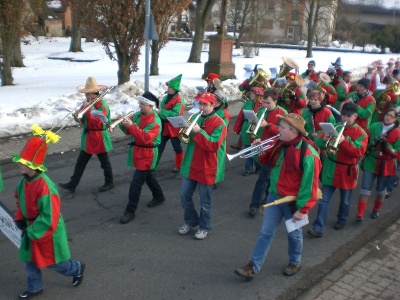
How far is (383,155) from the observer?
6.70m

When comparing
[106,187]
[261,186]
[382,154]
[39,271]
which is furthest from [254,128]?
[39,271]

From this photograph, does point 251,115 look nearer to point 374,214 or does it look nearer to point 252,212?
point 252,212

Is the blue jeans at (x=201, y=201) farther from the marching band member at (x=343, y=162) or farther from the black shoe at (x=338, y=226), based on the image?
the black shoe at (x=338, y=226)

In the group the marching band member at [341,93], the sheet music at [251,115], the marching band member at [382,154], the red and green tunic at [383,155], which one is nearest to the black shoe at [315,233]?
the marching band member at [382,154]

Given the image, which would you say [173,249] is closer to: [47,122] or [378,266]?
[378,266]

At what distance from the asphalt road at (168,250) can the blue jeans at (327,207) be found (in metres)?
0.17

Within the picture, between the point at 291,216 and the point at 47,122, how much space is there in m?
7.89

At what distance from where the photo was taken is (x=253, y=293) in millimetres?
5070

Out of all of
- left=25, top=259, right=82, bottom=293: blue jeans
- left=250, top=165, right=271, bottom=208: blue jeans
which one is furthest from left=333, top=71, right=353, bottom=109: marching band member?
left=25, top=259, right=82, bottom=293: blue jeans

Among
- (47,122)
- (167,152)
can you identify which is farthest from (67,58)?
(167,152)

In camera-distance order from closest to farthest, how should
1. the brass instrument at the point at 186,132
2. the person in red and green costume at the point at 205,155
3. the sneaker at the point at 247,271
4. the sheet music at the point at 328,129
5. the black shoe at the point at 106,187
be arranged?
1. the sneaker at the point at 247,271
2. the brass instrument at the point at 186,132
3. the person in red and green costume at the point at 205,155
4. the sheet music at the point at 328,129
5. the black shoe at the point at 106,187

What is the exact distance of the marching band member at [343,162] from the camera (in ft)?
20.2

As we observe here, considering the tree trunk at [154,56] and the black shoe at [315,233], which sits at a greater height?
the tree trunk at [154,56]

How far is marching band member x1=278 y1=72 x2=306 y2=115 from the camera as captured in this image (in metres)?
9.24
